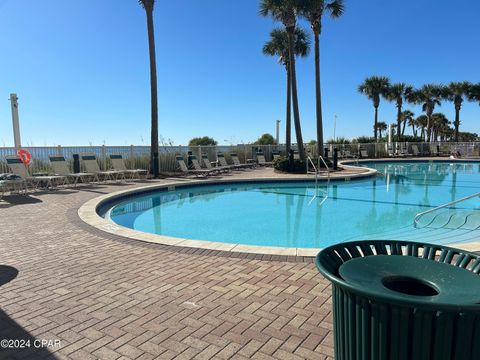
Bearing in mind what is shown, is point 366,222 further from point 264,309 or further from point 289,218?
point 264,309

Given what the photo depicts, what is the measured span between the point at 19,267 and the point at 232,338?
3020 mm

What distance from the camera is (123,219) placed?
28.3 feet

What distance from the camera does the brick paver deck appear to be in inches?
95.7

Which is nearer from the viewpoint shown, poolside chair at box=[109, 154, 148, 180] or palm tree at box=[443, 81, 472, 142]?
poolside chair at box=[109, 154, 148, 180]

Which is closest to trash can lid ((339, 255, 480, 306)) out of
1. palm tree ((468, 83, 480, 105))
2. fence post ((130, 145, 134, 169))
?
fence post ((130, 145, 134, 169))

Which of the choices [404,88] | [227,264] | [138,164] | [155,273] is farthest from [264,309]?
[404,88]

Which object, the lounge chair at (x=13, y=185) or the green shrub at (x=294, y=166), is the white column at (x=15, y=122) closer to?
the lounge chair at (x=13, y=185)

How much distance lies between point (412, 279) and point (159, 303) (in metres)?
2.23

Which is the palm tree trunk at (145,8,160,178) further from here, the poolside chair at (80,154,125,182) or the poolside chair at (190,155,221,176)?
the poolside chair at (80,154,125,182)

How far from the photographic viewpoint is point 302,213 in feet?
31.0

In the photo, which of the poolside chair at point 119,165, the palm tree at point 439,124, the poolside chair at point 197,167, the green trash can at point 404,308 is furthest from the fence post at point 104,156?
the palm tree at point 439,124

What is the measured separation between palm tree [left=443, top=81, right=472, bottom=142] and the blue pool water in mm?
29691

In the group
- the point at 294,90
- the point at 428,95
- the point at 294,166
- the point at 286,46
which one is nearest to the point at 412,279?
the point at 294,166

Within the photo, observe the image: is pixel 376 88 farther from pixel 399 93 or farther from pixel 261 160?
pixel 261 160
